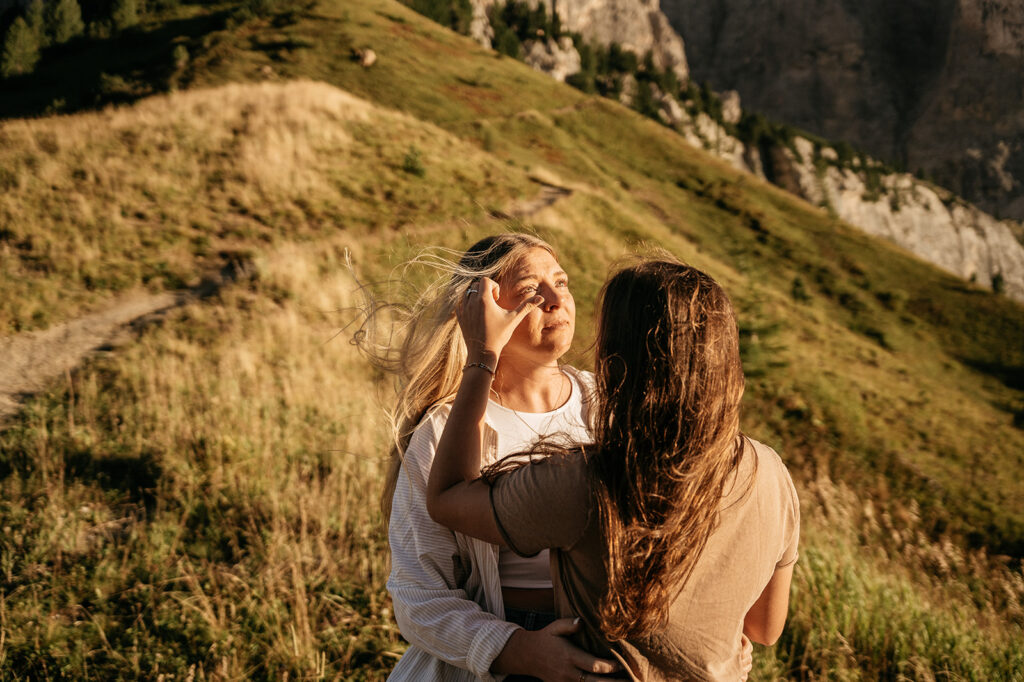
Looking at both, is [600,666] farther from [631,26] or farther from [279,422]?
[631,26]

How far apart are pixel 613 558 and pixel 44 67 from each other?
2365 inches

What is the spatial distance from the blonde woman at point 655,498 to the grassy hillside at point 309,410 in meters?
0.67

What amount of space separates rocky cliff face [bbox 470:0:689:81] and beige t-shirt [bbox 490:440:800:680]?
427 feet

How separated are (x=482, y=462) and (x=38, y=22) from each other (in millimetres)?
66882

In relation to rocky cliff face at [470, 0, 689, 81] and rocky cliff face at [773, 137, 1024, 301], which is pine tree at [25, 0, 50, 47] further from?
rocky cliff face at [470, 0, 689, 81]

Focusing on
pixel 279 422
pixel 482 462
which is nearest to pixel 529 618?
pixel 482 462

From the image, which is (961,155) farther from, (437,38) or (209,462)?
(209,462)

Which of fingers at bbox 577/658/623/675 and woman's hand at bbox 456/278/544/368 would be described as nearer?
fingers at bbox 577/658/623/675

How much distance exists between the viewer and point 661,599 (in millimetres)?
1538

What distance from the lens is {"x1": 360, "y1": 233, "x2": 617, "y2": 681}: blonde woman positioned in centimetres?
184

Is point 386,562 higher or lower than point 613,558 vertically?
lower

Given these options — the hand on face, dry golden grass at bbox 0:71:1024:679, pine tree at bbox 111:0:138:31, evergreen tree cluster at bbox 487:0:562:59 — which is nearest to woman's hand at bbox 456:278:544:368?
the hand on face

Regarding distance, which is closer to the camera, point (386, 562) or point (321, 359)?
point (386, 562)

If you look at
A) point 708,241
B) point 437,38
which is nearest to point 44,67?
point 437,38
